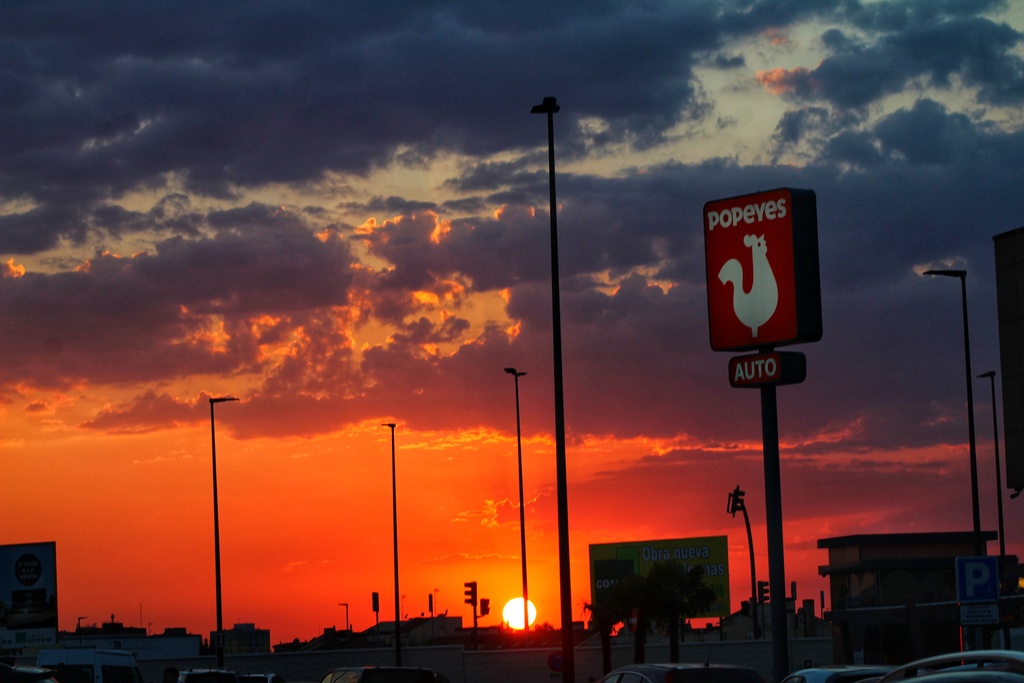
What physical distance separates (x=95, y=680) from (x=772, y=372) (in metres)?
19.6

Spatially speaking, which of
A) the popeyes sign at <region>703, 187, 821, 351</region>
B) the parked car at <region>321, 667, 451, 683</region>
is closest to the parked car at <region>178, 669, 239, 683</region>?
the parked car at <region>321, 667, 451, 683</region>

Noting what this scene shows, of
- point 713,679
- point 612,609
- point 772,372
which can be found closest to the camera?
point 713,679

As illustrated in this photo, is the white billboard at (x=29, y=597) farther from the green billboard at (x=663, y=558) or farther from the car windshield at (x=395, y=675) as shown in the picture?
the car windshield at (x=395, y=675)

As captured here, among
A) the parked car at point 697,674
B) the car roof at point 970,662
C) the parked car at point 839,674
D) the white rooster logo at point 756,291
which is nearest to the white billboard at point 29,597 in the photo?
the white rooster logo at point 756,291

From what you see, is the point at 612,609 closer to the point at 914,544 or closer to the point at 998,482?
the point at 914,544

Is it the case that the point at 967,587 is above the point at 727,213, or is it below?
below

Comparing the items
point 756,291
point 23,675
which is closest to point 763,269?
point 756,291

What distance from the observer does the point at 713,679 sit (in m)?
17.3

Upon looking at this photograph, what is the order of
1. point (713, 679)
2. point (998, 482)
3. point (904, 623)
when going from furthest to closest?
point (998, 482), point (904, 623), point (713, 679)

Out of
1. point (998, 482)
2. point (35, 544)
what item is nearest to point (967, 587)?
point (998, 482)

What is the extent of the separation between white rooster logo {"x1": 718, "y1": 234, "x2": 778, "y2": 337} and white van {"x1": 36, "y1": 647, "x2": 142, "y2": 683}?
755 inches

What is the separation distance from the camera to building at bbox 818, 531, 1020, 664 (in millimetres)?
49906

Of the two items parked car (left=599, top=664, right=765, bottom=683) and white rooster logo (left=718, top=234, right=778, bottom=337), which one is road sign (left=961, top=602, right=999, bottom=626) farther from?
white rooster logo (left=718, top=234, right=778, bottom=337)

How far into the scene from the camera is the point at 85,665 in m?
31.9
